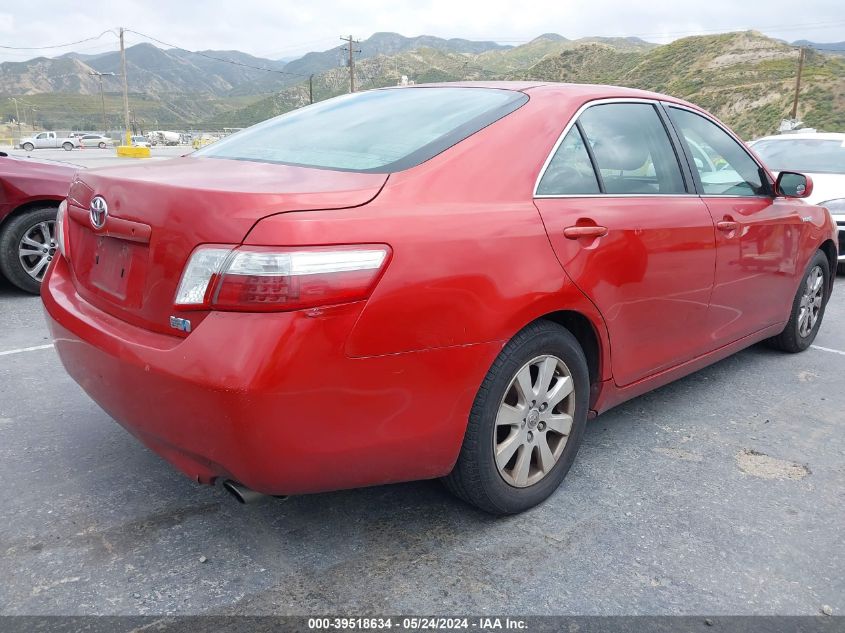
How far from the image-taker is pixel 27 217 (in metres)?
5.78

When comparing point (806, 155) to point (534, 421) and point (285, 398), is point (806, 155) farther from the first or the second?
point (285, 398)

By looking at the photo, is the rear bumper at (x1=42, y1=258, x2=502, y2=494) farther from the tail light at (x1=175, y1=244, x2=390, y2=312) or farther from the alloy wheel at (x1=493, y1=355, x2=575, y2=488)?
the alloy wheel at (x1=493, y1=355, x2=575, y2=488)

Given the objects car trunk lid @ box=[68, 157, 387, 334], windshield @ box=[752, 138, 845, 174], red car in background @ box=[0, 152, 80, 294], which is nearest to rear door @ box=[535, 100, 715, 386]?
car trunk lid @ box=[68, 157, 387, 334]

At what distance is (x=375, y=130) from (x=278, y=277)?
1.07 metres

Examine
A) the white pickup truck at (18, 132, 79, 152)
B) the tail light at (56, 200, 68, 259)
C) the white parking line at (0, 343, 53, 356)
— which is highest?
the tail light at (56, 200, 68, 259)

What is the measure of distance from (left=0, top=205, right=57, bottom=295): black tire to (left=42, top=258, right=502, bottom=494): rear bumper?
407 centimetres

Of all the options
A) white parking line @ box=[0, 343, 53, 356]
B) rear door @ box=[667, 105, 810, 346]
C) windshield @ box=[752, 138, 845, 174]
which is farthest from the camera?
windshield @ box=[752, 138, 845, 174]

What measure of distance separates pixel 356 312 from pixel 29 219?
4940 millimetres

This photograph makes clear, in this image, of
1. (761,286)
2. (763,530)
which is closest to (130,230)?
(763,530)

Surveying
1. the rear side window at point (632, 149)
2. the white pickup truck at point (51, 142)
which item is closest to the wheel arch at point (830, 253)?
the rear side window at point (632, 149)

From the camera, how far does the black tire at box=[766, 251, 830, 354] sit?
447 centimetres

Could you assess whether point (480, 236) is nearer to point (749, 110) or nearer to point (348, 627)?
point (348, 627)

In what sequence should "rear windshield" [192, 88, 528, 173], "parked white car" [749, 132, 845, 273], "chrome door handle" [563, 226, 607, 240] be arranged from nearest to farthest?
1. "rear windshield" [192, 88, 528, 173]
2. "chrome door handle" [563, 226, 607, 240]
3. "parked white car" [749, 132, 845, 273]

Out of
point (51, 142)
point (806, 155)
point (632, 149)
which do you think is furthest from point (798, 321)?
point (51, 142)
